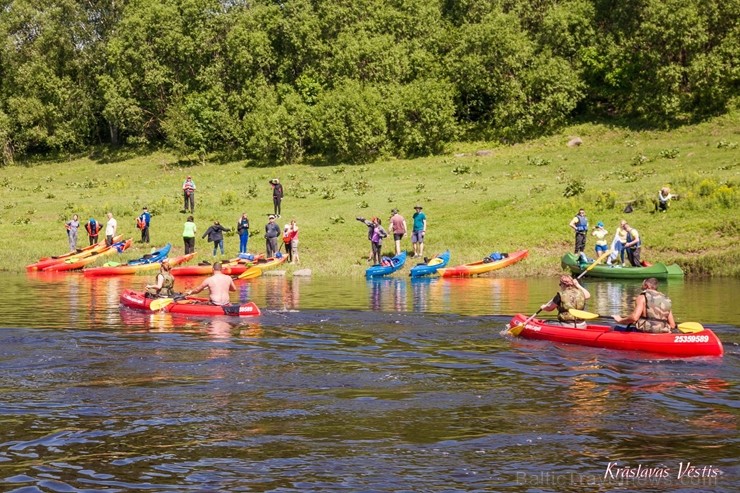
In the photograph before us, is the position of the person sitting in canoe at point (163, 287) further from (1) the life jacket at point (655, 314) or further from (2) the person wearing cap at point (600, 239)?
(2) the person wearing cap at point (600, 239)

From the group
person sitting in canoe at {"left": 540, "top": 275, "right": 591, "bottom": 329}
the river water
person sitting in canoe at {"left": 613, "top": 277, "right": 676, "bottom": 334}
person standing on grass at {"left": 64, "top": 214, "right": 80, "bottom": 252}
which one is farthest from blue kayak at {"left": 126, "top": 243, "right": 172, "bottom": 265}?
person sitting in canoe at {"left": 613, "top": 277, "right": 676, "bottom": 334}

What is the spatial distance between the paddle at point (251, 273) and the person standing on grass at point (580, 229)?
11355mm

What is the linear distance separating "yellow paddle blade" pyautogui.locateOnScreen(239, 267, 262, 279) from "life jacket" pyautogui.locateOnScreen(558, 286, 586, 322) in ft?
54.0

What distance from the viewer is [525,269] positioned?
35.8 metres

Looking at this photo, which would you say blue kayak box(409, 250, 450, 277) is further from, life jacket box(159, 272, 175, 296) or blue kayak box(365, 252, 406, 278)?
life jacket box(159, 272, 175, 296)

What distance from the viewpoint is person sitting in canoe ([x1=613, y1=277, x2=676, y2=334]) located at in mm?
18828

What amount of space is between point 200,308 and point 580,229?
654 inches

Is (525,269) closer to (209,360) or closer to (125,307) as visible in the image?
(125,307)

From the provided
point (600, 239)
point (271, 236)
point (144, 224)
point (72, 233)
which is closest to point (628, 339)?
point (600, 239)

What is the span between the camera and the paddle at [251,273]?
115 feet

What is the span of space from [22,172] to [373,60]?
89.8ft

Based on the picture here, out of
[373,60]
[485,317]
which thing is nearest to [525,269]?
[485,317]

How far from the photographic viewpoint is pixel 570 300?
20766mm

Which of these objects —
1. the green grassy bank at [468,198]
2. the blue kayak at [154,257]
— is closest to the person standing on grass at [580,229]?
the green grassy bank at [468,198]
